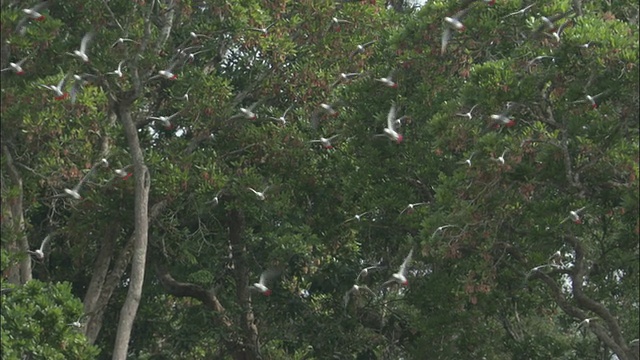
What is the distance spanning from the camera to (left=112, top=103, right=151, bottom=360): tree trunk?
42.9 ft

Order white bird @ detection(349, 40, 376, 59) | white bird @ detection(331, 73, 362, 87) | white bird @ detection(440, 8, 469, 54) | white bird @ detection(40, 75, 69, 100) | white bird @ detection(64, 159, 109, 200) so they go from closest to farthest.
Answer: white bird @ detection(40, 75, 69, 100), white bird @ detection(64, 159, 109, 200), white bird @ detection(440, 8, 469, 54), white bird @ detection(331, 73, 362, 87), white bird @ detection(349, 40, 376, 59)

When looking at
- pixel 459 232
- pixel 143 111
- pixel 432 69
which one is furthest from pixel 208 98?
pixel 459 232

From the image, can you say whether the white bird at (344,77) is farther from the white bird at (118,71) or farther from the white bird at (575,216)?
the white bird at (575,216)

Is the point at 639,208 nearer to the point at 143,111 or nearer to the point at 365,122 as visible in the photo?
the point at 365,122

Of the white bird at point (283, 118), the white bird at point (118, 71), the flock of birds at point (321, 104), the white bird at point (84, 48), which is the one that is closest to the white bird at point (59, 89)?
the flock of birds at point (321, 104)

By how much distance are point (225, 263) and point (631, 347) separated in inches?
210

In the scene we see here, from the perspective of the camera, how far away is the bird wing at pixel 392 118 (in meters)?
12.3

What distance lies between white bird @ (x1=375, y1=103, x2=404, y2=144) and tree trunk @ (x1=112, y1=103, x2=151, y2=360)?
2473 mm

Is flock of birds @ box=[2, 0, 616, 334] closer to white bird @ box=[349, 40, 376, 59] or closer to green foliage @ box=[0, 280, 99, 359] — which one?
white bird @ box=[349, 40, 376, 59]

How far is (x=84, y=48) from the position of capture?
1232cm

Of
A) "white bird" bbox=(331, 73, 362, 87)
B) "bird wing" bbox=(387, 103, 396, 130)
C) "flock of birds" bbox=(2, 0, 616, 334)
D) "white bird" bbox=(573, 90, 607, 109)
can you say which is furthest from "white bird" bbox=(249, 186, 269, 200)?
"white bird" bbox=(573, 90, 607, 109)

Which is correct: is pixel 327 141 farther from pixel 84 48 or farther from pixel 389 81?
pixel 84 48

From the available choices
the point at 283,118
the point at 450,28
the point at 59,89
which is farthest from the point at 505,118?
the point at 59,89

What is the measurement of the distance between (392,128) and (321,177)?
2.41 meters
